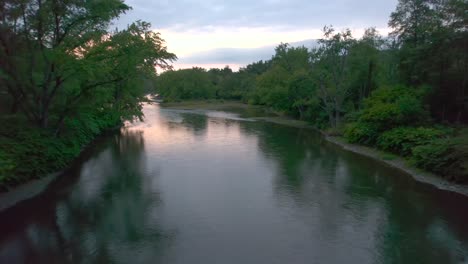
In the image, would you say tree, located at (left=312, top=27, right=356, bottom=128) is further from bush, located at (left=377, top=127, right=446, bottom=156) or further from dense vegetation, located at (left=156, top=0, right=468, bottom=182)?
bush, located at (left=377, top=127, right=446, bottom=156)

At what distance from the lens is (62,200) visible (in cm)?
1614

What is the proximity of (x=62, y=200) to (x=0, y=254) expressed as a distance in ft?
17.1

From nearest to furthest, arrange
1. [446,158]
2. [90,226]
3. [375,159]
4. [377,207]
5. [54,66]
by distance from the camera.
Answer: [90,226] → [377,207] → [446,158] → [54,66] → [375,159]

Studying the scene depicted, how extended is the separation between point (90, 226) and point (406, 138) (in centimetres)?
2048

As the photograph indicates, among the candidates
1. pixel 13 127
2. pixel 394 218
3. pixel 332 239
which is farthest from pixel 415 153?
pixel 13 127

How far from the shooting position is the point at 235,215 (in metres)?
14.5

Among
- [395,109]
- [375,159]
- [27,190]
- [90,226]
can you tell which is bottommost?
[90,226]

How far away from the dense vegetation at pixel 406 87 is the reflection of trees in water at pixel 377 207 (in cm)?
257

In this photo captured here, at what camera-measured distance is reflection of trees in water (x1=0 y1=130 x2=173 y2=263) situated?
1106 centimetres

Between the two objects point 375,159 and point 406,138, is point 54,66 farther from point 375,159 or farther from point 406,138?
point 406,138

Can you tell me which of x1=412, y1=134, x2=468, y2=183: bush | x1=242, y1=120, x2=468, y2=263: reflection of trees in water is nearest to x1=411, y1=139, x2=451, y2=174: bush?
x1=412, y1=134, x2=468, y2=183: bush

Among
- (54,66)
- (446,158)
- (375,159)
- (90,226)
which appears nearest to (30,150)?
(54,66)

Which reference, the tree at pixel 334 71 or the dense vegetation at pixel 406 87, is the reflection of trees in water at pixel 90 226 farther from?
the tree at pixel 334 71

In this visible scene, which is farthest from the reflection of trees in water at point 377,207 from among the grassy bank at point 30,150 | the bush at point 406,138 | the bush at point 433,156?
the grassy bank at point 30,150
